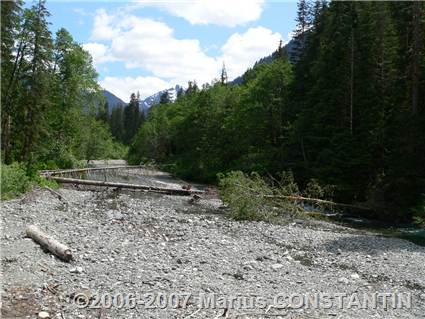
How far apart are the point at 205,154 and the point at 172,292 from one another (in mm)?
48948

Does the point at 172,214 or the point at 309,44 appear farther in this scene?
the point at 309,44

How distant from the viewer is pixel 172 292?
8.77 metres

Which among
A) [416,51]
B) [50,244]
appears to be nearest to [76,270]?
[50,244]

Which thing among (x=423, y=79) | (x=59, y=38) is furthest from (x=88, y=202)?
(x=59, y=38)

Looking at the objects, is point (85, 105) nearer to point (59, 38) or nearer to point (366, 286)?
point (59, 38)

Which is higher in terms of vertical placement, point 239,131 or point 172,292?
point 239,131

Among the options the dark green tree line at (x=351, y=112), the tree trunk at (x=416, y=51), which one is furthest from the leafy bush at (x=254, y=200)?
the tree trunk at (x=416, y=51)

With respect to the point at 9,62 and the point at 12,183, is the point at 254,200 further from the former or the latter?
the point at 9,62

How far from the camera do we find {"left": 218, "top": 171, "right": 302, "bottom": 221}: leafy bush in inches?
803

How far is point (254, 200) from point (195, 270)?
35.1 feet

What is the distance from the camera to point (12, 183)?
20234 mm

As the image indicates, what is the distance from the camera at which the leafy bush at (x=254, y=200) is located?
20406 mm

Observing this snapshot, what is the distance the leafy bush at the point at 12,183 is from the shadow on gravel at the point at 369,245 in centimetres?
1384

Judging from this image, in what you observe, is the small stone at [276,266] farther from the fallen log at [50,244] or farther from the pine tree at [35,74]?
the pine tree at [35,74]
